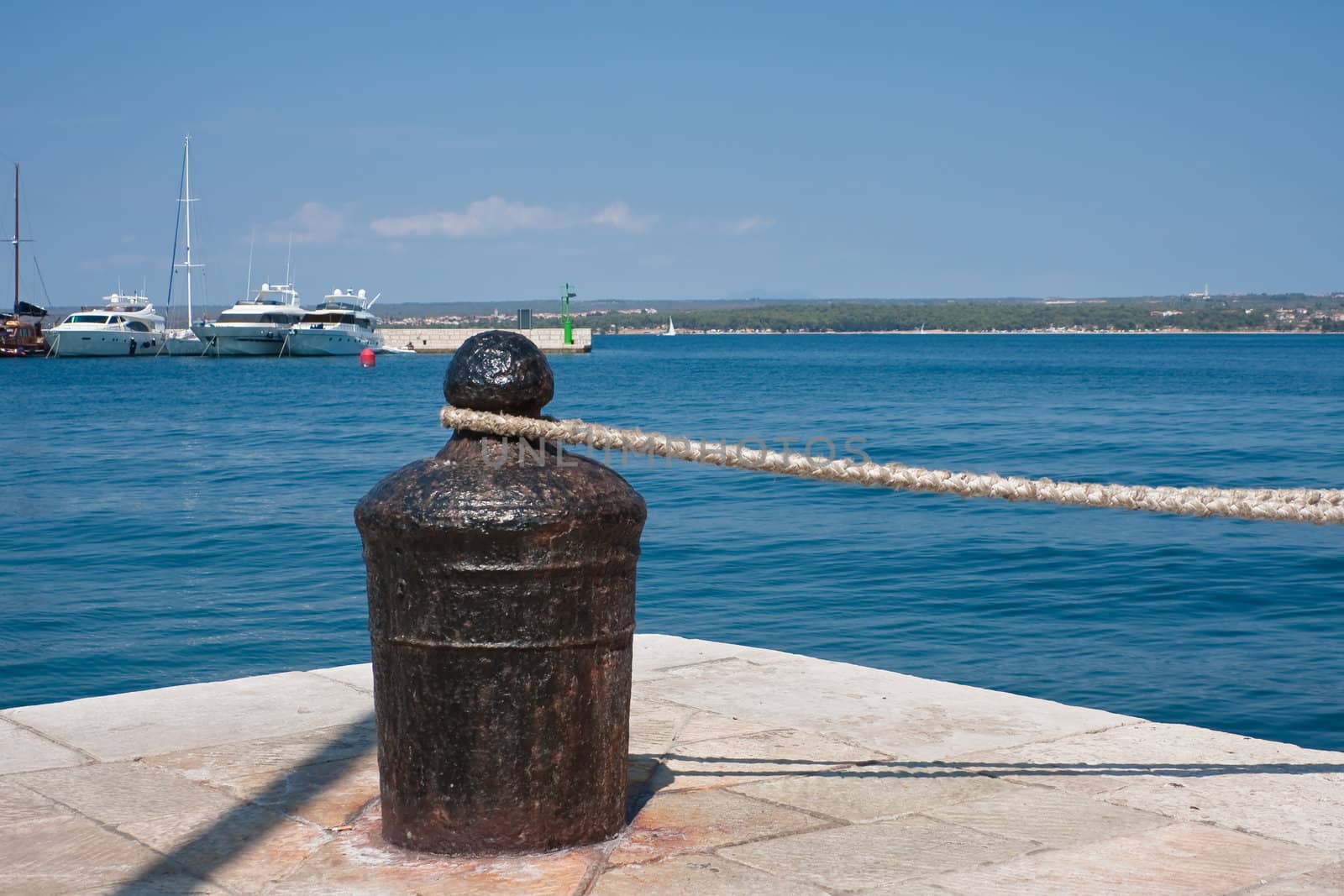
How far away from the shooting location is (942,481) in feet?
11.3

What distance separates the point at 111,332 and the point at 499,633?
87768 mm

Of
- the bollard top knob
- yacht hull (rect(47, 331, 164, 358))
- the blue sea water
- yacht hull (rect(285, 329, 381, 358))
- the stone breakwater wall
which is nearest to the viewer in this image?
the bollard top knob

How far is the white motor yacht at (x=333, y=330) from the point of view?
84.3m

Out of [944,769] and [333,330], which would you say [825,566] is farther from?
[333,330]

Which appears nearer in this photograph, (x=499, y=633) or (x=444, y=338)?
(x=499, y=633)

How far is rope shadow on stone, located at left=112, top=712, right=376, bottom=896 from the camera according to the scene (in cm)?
318

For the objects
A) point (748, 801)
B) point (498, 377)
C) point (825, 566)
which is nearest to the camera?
point (498, 377)

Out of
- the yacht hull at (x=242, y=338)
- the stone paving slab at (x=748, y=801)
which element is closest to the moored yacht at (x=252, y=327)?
the yacht hull at (x=242, y=338)

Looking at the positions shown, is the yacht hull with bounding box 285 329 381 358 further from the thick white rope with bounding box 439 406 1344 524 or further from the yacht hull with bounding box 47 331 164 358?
the thick white rope with bounding box 439 406 1344 524

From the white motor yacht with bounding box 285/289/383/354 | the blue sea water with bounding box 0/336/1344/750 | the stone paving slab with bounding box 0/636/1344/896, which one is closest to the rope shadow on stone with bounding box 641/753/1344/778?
the stone paving slab with bounding box 0/636/1344/896

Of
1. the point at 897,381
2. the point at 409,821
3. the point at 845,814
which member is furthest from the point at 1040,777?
the point at 897,381

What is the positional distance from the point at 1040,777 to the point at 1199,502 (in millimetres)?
1052

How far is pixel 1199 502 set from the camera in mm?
3307

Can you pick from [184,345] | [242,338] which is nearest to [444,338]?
[184,345]
